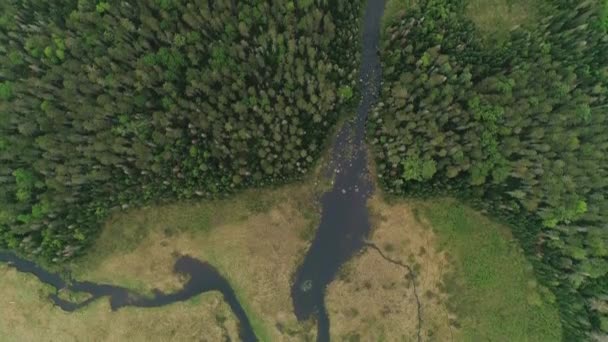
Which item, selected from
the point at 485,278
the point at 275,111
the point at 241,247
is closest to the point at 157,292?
the point at 241,247

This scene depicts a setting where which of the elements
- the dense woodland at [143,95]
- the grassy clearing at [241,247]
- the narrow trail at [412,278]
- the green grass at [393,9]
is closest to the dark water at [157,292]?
the grassy clearing at [241,247]

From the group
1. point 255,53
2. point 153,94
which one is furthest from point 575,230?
point 153,94

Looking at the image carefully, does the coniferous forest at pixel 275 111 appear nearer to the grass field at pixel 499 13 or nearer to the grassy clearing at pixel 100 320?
the grass field at pixel 499 13

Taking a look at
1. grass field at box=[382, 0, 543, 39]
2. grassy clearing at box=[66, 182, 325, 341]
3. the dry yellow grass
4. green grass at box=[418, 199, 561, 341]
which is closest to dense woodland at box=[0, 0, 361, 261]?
grassy clearing at box=[66, 182, 325, 341]

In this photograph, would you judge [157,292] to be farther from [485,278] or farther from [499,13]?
[499,13]

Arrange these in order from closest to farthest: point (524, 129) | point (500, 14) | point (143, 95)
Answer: point (143, 95) → point (524, 129) → point (500, 14)
